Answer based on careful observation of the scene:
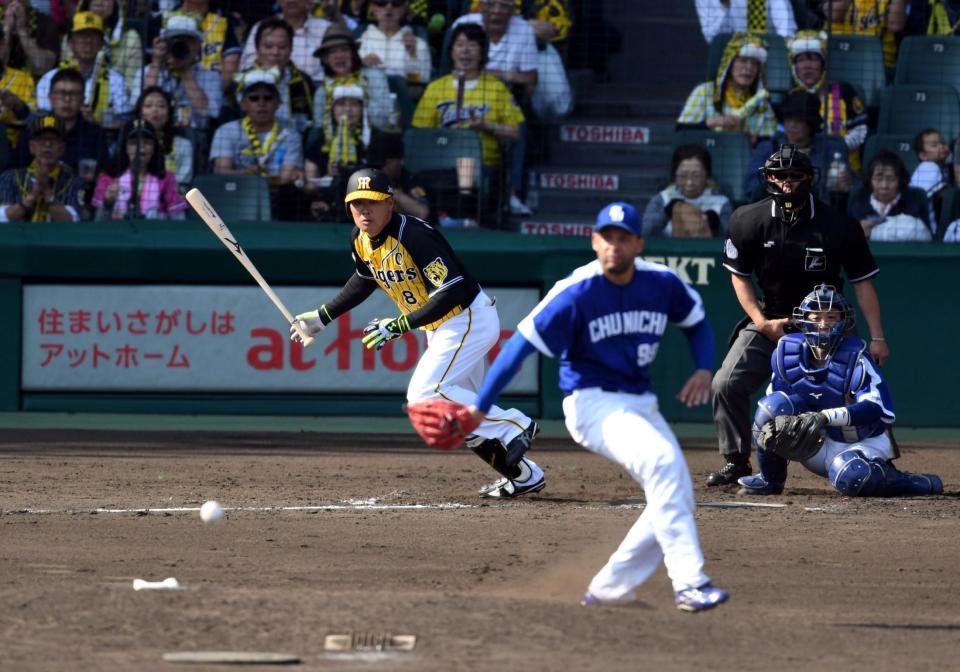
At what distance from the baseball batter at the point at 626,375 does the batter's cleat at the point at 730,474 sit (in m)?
3.32

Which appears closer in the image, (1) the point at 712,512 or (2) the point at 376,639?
(2) the point at 376,639

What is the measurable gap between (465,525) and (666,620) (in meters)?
2.44

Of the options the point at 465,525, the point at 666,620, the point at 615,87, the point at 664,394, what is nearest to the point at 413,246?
the point at 465,525

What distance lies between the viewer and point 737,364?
9242 mm

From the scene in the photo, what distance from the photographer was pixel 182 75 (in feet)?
44.5

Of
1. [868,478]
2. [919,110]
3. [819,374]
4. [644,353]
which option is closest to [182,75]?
[919,110]

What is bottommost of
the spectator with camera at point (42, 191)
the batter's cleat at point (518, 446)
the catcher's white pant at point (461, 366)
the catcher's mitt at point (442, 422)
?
the batter's cleat at point (518, 446)

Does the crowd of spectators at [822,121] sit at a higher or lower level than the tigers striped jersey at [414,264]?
higher

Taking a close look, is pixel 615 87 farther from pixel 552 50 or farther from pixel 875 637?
pixel 875 637

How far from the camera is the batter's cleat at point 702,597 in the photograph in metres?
5.77

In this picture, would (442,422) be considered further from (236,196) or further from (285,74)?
(285,74)

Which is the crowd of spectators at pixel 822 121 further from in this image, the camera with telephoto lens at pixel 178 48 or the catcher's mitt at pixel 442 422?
the catcher's mitt at pixel 442 422

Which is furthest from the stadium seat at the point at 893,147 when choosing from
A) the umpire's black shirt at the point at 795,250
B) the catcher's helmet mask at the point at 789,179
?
the catcher's helmet mask at the point at 789,179

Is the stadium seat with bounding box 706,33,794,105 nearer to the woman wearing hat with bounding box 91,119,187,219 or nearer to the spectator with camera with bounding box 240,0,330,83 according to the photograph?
the spectator with camera with bounding box 240,0,330,83
